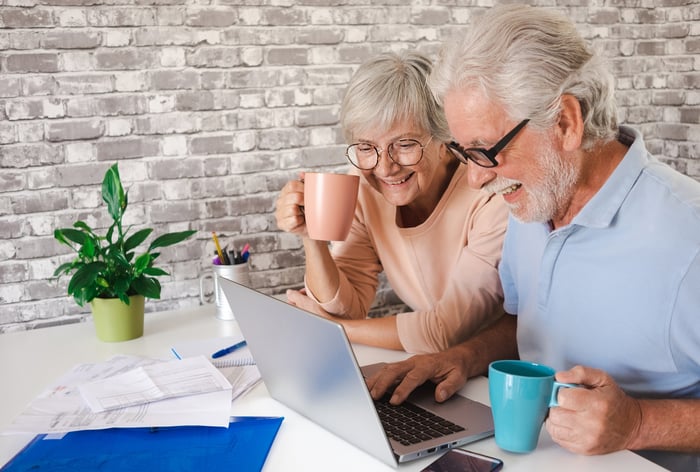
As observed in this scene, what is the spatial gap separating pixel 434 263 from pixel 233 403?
26.5 inches

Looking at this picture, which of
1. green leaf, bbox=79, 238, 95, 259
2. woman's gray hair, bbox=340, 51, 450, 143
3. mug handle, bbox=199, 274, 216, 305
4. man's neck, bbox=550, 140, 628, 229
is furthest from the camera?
mug handle, bbox=199, 274, 216, 305

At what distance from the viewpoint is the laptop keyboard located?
3.44 ft

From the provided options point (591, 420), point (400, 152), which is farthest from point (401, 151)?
point (591, 420)

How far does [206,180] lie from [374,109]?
72 centimetres

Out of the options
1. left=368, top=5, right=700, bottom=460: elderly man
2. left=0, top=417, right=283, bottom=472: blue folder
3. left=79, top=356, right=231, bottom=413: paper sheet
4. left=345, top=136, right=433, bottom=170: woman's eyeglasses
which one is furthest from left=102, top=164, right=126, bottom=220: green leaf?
left=368, top=5, right=700, bottom=460: elderly man

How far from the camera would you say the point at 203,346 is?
155cm

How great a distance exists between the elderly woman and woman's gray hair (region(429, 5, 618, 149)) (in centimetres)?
36

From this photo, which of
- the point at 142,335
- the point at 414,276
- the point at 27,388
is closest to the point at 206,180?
the point at 142,335

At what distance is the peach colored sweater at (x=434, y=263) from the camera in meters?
1.51

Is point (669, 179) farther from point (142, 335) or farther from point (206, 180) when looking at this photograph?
point (206, 180)

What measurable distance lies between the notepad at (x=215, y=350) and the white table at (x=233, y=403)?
4 centimetres

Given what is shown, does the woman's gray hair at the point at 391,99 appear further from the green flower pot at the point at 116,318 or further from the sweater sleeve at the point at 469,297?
the green flower pot at the point at 116,318

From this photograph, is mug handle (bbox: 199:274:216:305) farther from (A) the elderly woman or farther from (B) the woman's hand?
(B) the woman's hand

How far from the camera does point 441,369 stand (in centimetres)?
127
